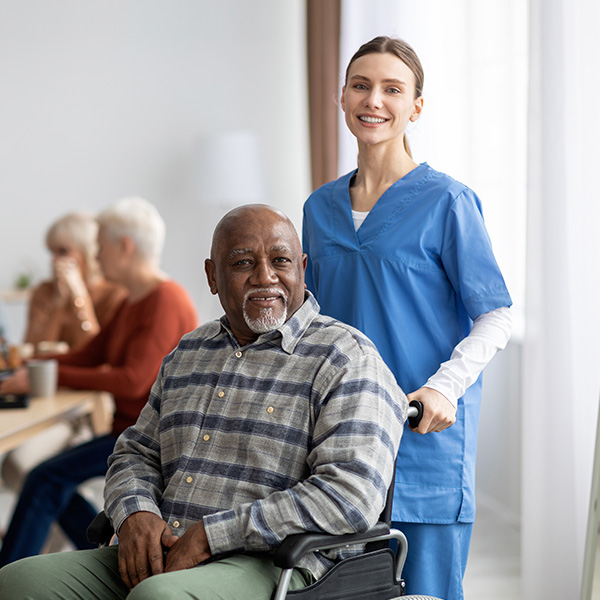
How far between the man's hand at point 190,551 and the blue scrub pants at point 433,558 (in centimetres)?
49

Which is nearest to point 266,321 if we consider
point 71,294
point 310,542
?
point 310,542

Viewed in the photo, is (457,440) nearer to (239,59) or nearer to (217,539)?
(217,539)

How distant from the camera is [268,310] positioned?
162cm

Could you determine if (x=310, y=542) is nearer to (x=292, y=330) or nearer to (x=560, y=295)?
(x=292, y=330)

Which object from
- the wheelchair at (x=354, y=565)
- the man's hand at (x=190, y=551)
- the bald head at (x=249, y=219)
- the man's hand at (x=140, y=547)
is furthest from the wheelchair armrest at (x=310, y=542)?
the bald head at (x=249, y=219)

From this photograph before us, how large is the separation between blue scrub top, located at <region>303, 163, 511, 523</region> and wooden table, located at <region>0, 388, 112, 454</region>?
1.20 m

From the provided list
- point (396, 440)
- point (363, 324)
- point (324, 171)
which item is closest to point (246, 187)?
point (324, 171)

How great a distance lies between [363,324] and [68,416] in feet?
5.03

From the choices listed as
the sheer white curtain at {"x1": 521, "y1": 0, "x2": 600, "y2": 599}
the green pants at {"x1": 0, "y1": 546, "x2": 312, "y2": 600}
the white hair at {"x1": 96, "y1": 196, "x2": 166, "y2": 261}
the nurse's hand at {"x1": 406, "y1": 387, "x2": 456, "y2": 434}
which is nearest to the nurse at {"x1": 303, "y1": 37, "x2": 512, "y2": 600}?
the nurse's hand at {"x1": 406, "y1": 387, "x2": 456, "y2": 434}

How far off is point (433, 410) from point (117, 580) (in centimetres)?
70

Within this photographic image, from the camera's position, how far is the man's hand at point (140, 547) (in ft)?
4.91

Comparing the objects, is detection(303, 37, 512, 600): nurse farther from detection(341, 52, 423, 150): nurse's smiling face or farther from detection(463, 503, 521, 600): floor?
detection(463, 503, 521, 600): floor

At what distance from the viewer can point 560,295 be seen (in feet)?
7.38

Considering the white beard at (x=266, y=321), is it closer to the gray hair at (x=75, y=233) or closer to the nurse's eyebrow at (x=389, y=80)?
the nurse's eyebrow at (x=389, y=80)
